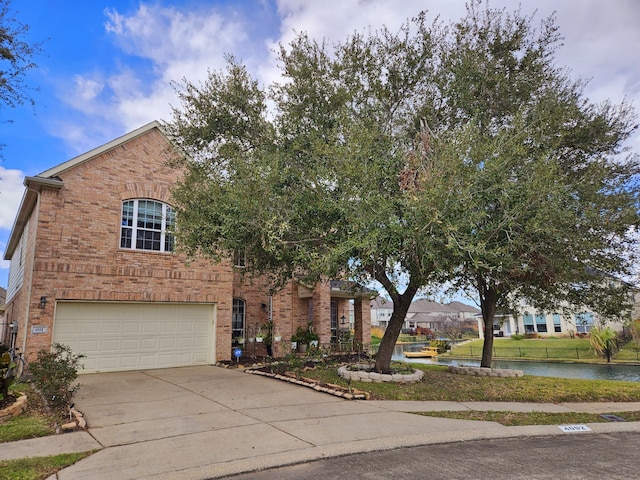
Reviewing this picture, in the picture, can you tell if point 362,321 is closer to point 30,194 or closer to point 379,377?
point 379,377

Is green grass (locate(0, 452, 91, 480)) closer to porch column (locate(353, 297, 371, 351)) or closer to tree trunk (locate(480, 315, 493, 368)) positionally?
tree trunk (locate(480, 315, 493, 368))

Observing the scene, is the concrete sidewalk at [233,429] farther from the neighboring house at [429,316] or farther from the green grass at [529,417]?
the neighboring house at [429,316]

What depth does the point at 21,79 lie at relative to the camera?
8023 mm

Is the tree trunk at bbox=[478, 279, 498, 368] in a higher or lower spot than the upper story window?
lower

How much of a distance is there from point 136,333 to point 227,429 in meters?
8.33

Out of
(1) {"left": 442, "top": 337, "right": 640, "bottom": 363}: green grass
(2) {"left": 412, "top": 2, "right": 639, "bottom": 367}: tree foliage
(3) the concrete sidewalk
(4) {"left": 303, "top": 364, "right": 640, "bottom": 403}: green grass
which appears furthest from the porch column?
(1) {"left": 442, "top": 337, "right": 640, "bottom": 363}: green grass

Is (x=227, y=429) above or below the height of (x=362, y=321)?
below

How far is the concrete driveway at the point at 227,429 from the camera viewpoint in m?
4.94

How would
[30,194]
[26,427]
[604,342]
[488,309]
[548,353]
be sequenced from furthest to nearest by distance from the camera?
[548,353] → [604,342] → [488,309] → [30,194] → [26,427]

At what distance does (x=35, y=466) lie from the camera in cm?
480

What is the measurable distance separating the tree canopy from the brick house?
2.91 meters

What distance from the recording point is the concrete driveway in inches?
195

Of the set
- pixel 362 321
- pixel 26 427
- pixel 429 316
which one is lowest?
pixel 26 427

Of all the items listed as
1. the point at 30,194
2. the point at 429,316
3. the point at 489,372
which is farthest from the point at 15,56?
the point at 429,316
